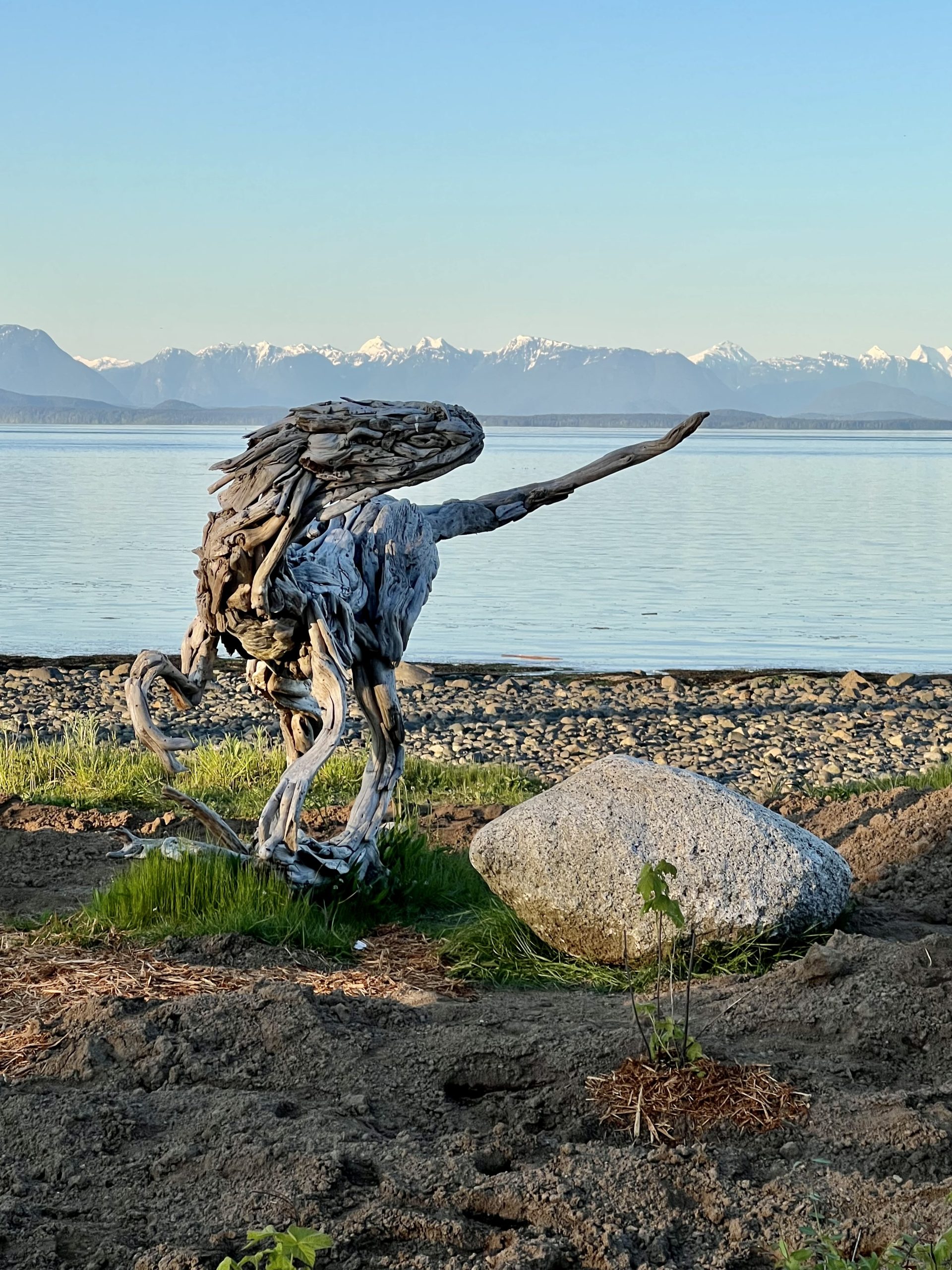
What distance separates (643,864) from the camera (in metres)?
5.62

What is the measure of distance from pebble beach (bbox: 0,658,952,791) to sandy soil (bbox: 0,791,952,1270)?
578cm

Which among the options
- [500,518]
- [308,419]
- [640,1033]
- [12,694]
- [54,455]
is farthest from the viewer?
[54,455]

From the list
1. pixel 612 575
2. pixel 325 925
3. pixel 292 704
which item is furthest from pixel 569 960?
pixel 612 575

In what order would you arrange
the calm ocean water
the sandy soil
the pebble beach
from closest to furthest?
the sandy soil
the pebble beach
the calm ocean water

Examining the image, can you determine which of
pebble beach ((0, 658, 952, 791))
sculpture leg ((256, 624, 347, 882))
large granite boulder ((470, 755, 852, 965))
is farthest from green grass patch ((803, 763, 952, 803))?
sculpture leg ((256, 624, 347, 882))

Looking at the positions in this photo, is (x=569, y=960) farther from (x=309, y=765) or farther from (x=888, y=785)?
(x=888, y=785)

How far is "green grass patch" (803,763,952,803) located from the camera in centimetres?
912

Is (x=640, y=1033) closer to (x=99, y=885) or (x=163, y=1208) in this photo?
(x=163, y=1208)

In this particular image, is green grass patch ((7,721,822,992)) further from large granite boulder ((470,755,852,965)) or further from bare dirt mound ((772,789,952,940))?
bare dirt mound ((772,789,952,940))

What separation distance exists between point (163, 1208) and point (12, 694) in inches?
494

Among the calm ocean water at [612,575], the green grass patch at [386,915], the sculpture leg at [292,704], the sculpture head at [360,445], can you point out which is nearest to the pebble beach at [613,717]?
the calm ocean water at [612,575]

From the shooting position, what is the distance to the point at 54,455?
320 ft

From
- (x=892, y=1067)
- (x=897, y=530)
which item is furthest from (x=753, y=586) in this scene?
(x=892, y=1067)

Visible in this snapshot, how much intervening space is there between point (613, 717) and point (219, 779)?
551 cm
